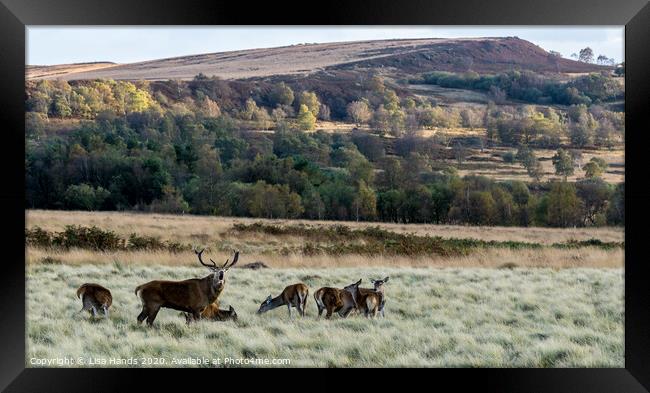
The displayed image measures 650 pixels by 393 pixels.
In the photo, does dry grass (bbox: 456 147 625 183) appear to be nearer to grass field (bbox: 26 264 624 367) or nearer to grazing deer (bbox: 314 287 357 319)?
grass field (bbox: 26 264 624 367)

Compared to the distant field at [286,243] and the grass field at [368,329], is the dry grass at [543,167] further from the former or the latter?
the grass field at [368,329]

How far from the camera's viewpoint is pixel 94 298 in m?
6.47

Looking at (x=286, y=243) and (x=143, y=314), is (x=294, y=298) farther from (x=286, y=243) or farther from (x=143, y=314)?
(x=286, y=243)

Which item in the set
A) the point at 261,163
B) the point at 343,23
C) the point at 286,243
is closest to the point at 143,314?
the point at 343,23

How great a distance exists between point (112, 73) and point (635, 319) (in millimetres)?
18413

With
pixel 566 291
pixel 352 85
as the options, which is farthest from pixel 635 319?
pixel 352 85

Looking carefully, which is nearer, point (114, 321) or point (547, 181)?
point (114, 321)

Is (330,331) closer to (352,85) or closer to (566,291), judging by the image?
(566,291)

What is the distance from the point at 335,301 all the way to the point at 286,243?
24.6ft

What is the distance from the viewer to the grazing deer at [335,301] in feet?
22.0

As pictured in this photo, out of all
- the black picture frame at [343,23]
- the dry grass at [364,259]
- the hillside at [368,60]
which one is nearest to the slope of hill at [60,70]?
the hillside at [368,60]

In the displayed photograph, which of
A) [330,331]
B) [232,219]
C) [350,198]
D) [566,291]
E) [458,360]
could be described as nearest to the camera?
[458,360]

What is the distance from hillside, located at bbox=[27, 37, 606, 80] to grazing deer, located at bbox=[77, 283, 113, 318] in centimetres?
1508

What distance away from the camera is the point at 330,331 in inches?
252
